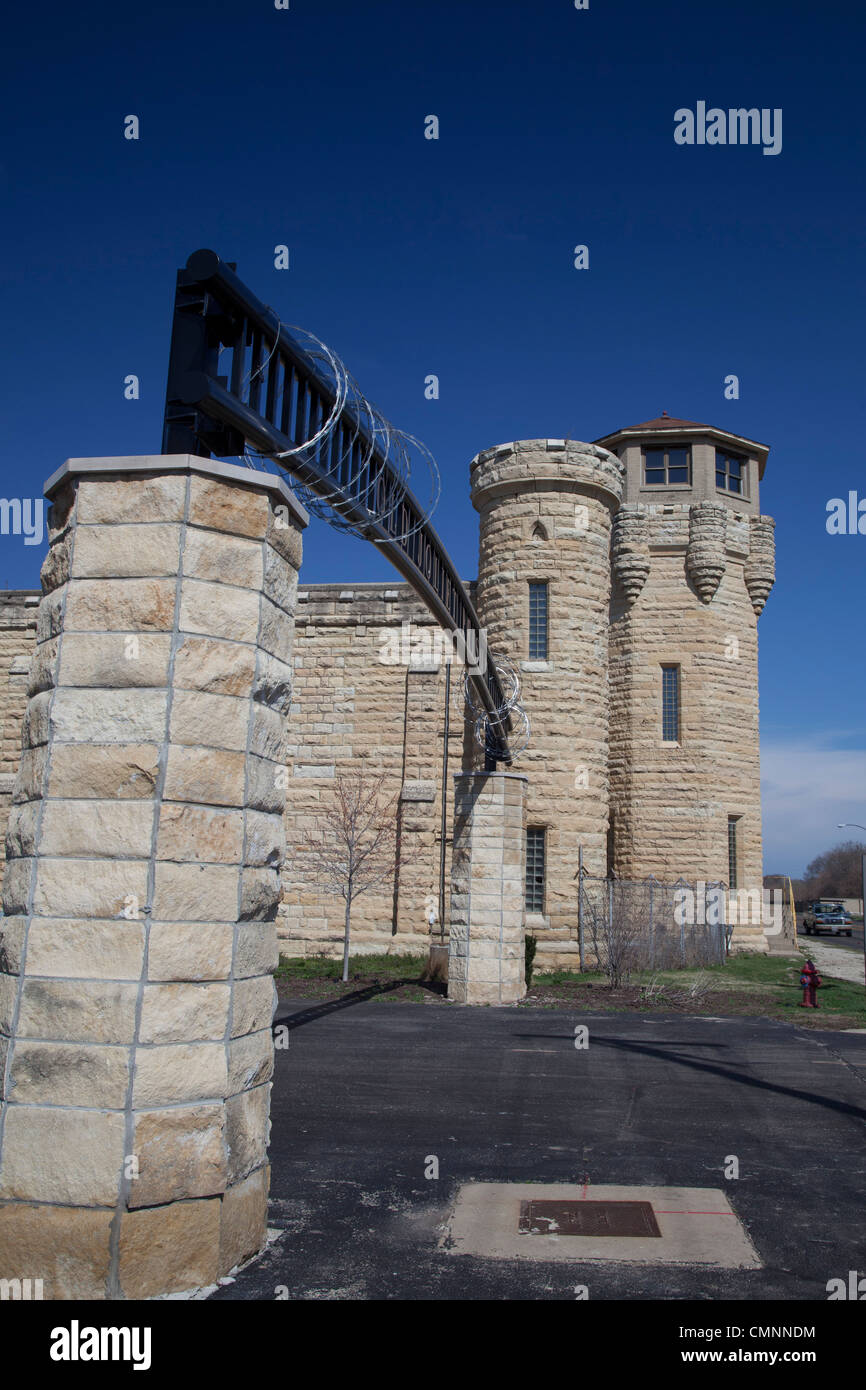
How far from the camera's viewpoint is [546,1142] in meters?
7.48

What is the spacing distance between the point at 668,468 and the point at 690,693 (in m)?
6.20

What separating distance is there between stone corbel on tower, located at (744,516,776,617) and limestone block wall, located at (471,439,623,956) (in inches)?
219

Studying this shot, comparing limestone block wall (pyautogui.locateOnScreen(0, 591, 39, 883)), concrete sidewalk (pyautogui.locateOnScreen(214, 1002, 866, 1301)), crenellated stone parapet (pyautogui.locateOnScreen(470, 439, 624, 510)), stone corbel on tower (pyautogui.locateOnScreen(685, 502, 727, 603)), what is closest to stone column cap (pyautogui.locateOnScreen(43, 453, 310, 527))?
concrete sidewalk (pyautogui.locateOnScreen(214, 1002, 866, 1301))

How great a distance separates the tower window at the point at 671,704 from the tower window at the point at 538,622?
5022 mm

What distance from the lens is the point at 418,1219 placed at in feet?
18.4

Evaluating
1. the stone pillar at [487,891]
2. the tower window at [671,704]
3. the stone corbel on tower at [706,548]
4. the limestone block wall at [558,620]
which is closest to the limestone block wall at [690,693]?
the stone corbel on tower at [706,548]

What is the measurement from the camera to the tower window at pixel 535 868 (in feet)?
69.0

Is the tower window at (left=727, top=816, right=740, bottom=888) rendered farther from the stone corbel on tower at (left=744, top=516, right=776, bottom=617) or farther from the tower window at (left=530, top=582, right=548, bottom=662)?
the tower window at (left=530, top=582, right=548, bottom=662)

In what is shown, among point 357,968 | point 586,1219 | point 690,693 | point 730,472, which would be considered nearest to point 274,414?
point 586,1219

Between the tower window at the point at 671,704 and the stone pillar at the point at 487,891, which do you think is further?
the tower window at the point at 671,704

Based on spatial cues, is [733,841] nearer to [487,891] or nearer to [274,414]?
[487,891]

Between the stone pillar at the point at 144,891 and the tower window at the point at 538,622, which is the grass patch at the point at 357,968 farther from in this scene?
the stone pillar at the point at 144,891
